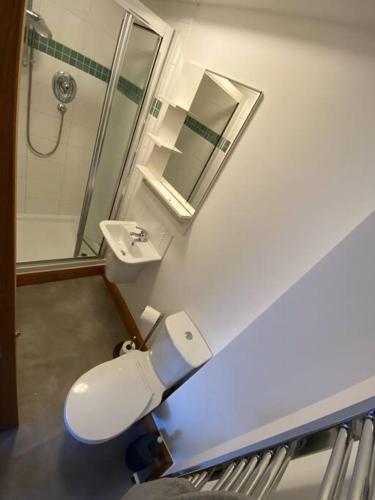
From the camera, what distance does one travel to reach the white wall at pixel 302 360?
0.65 m

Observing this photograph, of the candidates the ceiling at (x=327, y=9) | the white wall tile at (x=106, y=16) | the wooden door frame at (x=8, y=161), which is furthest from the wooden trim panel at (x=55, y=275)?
the ceiling at (x=327, y=9)

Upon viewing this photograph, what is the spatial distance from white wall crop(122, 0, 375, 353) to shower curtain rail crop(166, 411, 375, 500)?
1.77 feet

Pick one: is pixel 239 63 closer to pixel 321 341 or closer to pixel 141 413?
pixel 321 341

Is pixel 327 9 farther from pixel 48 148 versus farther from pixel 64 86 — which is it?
pixel 48 148

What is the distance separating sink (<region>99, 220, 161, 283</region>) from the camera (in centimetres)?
179

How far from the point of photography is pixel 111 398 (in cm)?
131

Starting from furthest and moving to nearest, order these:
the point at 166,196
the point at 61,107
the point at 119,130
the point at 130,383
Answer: the point at 61,107, the point at 119,130, the point at 166,196, the point at 130,383

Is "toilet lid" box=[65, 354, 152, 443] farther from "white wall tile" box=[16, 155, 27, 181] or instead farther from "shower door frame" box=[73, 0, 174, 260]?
"white wall tile" box=[16, 155, 27, 181]

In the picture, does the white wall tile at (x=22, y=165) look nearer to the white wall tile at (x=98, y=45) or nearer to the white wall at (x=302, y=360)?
the white wall tile at (x=98, y=45)

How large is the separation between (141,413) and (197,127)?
164cm

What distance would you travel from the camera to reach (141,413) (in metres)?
1.31

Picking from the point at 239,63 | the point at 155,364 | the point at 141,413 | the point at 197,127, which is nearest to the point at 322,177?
the point at 239,63

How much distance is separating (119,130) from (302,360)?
2.06 meters

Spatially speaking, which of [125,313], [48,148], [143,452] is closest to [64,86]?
[48,148]
